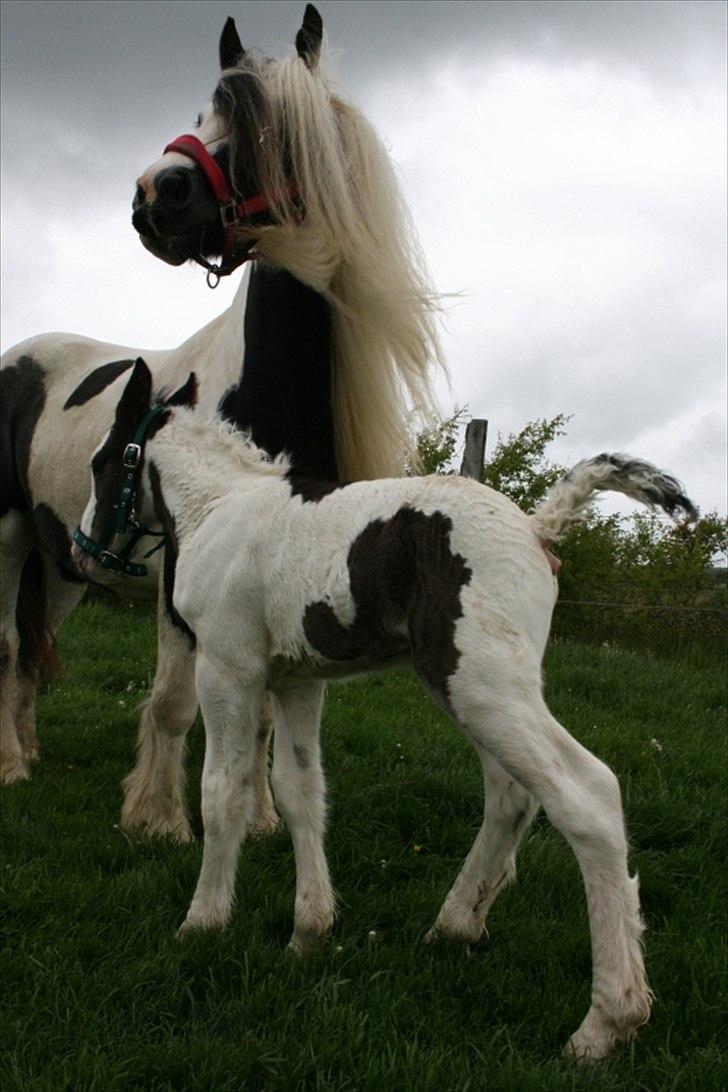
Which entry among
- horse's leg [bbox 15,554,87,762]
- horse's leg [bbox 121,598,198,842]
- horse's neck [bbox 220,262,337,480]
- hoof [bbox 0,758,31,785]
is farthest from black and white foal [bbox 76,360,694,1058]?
horse's leg [bbox 15,554,87,762]

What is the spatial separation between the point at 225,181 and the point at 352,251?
578 mm

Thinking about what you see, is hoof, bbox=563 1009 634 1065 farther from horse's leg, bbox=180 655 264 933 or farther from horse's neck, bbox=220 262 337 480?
horse's neck, bbox=220 262 337 480

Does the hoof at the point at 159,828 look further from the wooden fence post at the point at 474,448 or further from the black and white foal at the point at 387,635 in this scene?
the wooden fence post at the point at 474,448

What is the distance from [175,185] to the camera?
13.6 ft

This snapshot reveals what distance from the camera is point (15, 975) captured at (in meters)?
3.36

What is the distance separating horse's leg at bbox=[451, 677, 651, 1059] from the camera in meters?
2.85

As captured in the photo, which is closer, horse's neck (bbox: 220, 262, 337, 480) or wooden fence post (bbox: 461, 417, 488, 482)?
horse's neck (bbox: 220, 262, 337, 480)

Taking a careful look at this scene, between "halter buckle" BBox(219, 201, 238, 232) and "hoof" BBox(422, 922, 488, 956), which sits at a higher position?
"halter buckle" BBox(219, 201, 238, 232)

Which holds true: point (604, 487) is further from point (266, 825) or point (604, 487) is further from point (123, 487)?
point (266, 825)

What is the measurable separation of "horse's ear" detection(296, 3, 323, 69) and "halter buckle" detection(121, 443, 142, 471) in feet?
6.08

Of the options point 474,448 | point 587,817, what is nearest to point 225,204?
point 587,817

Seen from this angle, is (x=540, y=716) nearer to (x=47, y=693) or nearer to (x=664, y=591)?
(x=47, y=693)

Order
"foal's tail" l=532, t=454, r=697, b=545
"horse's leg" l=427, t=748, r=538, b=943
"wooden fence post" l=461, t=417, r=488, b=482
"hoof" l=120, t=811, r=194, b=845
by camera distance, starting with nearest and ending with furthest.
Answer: "foal's tail" l=532, t=454, r=697, b=545, "horse's leg" l=427, t=748, r=538, b=943, "hoof" l=120, t=811, r=194, b=845, "wooden fence post" l=461, t=417, r=488, b=482

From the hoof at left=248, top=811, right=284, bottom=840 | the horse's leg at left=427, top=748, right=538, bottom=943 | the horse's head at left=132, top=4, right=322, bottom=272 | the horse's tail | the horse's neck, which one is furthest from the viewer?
the horse's tail
